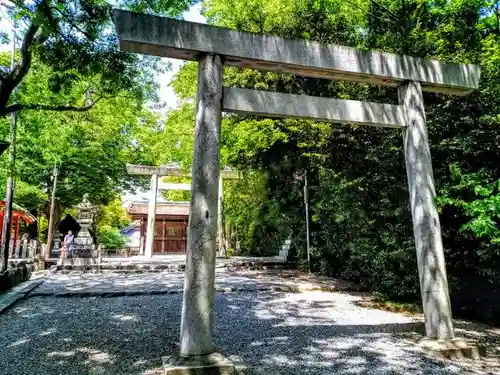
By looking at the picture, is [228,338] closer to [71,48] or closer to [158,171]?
[71,48]

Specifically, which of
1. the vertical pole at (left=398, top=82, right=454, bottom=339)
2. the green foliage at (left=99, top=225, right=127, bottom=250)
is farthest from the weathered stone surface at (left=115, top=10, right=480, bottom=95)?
the green foliage at (left=99, top=225, right=127, bottom=250)

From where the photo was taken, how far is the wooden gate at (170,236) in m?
24.7

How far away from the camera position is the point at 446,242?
5992mm

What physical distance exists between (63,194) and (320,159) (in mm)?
17688

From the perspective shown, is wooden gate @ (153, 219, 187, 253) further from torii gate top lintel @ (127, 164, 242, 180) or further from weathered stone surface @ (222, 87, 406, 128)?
weathered stone surface @ (222, 87, 406, 128)

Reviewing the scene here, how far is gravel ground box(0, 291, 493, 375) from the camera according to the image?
3.62m

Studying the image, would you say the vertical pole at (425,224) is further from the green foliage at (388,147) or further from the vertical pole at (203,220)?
the vertical pole at (203,220)

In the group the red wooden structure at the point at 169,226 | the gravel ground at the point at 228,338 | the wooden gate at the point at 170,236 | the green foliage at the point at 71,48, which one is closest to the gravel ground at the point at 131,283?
the gravel ground at the point at 228,338

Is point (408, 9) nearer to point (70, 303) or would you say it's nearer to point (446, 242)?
point (446, 242)

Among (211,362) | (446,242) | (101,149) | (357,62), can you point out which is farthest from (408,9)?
(101,149)

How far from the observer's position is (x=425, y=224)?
440cm

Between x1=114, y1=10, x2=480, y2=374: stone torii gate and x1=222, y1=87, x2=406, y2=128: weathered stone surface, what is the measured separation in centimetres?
1

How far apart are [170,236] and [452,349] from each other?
74.5 feet

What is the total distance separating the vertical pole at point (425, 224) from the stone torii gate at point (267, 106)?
12mm
